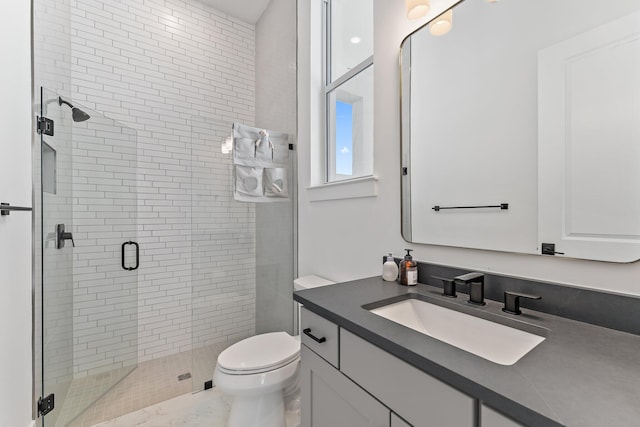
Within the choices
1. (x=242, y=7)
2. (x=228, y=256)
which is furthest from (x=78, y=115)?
(x=242, y=7)

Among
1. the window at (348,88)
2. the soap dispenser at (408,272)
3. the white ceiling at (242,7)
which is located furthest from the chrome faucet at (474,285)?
the white ceiling at (242,7)

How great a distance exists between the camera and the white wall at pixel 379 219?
0.88 metres

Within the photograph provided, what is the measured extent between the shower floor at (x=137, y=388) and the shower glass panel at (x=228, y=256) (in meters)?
0.02

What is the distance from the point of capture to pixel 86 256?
2.14 m

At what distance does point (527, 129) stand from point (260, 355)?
1.67 m

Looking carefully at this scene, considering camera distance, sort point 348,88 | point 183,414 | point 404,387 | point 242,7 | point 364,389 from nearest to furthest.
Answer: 1. point 404,387
2. point 364,389
3. point 183,414
4. point 348,88
5. point 242,7

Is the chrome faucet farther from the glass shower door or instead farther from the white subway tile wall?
the glass shower door

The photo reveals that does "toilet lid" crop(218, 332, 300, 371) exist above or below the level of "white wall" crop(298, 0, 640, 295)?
below

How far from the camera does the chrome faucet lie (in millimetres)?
977

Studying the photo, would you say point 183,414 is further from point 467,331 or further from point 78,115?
point 78,115

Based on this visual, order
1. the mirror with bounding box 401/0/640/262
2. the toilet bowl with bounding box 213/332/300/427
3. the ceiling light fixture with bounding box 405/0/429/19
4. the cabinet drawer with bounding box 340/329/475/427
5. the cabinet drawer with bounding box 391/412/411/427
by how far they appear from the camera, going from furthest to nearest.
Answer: the toilet bowl with bounding box 213/332/300/427 → the ceiling light fixture with bounding box 405/0/429/19 → the mirror with bounding box 401/0/640/262 → the cabinet drawer with bounding box 391/412/411/427 → the cabinet drawer with bounding box 340/329/475/427

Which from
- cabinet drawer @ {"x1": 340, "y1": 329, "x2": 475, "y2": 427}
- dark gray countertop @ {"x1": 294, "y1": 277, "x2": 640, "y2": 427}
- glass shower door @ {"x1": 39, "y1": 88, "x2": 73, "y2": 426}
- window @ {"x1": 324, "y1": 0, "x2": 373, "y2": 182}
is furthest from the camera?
window @ {"x1": 324, "y1": 0, "x2": 373, "y2": 182}

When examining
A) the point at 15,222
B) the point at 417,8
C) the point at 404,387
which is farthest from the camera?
the point at 15,222

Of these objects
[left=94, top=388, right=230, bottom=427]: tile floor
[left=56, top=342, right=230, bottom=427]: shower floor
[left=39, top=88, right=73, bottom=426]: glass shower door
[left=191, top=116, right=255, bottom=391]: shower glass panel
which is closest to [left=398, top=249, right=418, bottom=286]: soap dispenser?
[left=94, top=388, right=230, bottom=427]: tile floor
